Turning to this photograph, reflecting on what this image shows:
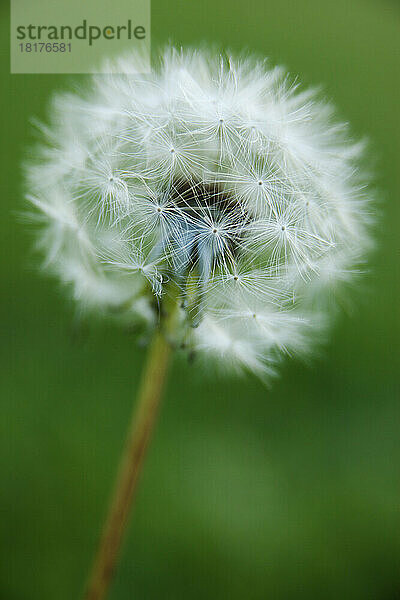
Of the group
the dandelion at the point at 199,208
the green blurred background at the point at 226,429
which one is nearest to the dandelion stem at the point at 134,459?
the dandelion at the point at 199,208

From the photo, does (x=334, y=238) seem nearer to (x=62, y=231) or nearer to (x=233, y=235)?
(x=233, y=235)

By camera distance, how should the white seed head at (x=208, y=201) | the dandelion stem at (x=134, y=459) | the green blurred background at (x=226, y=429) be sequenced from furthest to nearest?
the green blurred background at (x=226, y=429), the dandelion stem at (x=134, y=459), the white seed head at (x=208, y=201)

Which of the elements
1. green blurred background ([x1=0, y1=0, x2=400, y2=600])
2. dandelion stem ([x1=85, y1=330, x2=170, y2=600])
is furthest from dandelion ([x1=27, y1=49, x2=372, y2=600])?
green blurred background ([x1=0, y1=0, x2=400, y2=600])

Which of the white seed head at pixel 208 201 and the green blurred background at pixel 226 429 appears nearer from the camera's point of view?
the white seed head at pixel 208 201

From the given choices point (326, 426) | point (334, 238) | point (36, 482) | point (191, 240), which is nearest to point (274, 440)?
point (326, 426)

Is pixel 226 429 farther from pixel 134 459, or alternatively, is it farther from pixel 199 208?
pixel 199 208

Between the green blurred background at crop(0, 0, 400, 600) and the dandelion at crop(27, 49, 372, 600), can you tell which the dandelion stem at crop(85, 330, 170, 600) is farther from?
the green blurred background at crop(0, 0, 400, 600)

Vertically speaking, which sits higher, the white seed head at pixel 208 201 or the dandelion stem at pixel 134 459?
the white seed head at pixel 208 201

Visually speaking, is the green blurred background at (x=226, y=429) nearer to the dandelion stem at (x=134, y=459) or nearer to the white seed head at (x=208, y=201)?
the dandelion stem at (x=134, y=459)

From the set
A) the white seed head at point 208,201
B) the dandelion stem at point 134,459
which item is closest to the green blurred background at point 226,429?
the dandelion stem at point 134,459

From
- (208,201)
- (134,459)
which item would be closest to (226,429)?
(134,459)

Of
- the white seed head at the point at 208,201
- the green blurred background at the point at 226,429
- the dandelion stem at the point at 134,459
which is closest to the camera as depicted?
the white seed head at the point at 208,201
